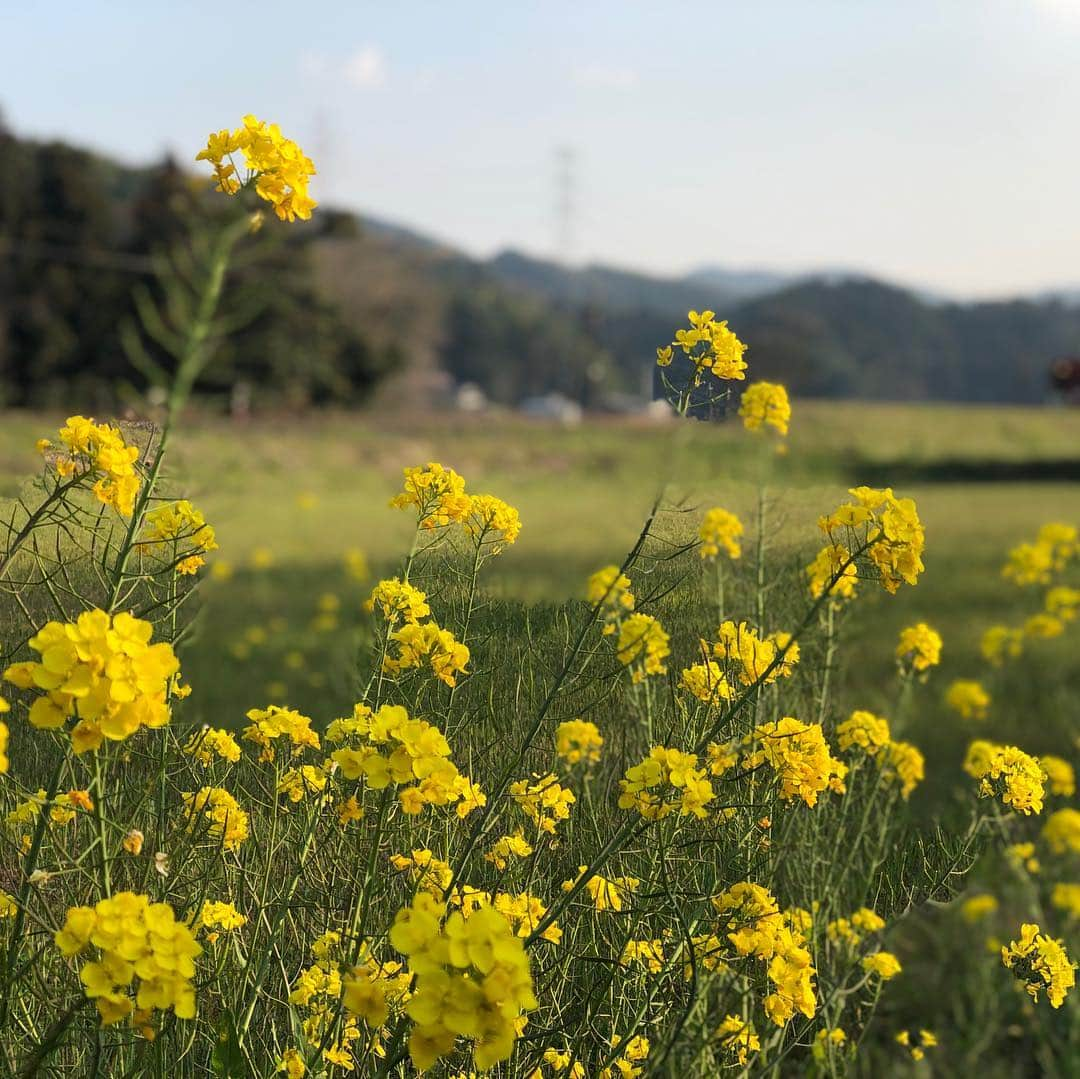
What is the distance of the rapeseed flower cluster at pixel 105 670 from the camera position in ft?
2.95

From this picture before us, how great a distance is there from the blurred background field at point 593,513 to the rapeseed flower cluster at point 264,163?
29 centimetres

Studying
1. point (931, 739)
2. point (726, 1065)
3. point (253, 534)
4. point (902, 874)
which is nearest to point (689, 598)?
point (902, 874)

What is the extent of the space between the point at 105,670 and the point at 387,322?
3760 centimetres

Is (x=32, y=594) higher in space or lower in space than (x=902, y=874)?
higher

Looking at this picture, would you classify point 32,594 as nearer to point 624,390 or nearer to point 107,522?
point 107,522

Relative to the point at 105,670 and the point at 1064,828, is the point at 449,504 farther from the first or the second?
the point at 1064,828

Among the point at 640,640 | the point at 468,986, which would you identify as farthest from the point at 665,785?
the point at 468,986

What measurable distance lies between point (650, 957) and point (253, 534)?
391 inches

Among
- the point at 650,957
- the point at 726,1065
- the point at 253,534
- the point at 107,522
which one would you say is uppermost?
the point at 107,522

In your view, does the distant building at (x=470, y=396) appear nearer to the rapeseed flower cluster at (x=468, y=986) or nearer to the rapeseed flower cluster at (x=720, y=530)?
the rapeseed flower cluster at (x=720, y=530)

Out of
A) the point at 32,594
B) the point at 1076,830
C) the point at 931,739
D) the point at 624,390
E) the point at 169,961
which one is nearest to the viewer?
the point at 169,961

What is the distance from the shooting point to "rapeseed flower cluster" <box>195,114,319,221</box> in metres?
1.12

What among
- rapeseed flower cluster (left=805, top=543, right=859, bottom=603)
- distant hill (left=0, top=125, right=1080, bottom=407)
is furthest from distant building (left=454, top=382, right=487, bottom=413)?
rapeseed flower cluster (left=805, top=543, right=859, bottom=603)

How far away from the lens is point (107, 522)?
5.38 ft
